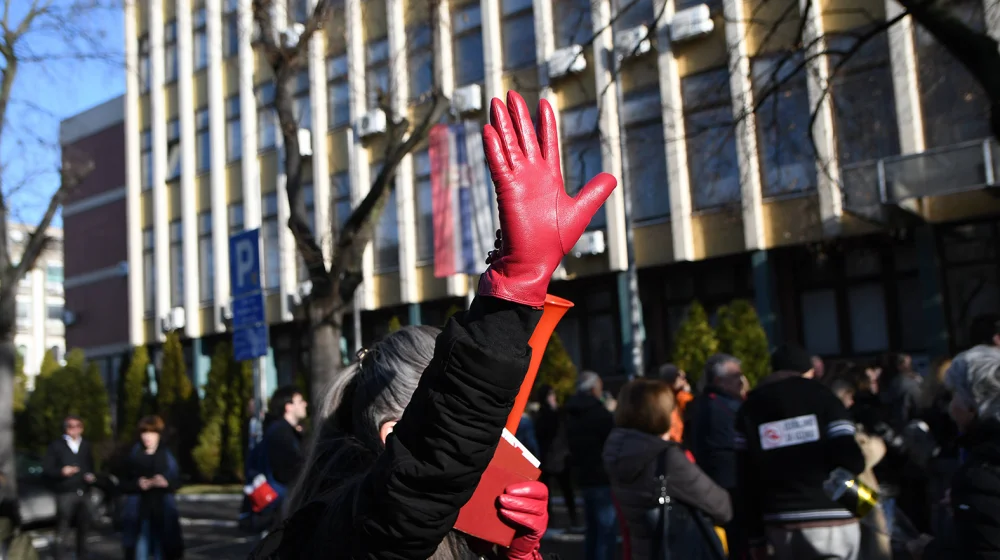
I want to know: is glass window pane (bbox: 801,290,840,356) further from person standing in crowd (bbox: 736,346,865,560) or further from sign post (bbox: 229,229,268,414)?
person standing in crowd (bbox: 736,346,865,560)

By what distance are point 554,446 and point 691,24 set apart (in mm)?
9362

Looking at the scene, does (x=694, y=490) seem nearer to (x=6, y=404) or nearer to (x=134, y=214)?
(x=6, y=404)

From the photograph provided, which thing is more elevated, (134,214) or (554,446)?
(134,214)

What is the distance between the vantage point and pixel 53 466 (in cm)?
1191

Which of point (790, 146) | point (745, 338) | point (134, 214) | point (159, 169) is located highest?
point (159, 169)

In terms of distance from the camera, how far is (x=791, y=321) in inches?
708

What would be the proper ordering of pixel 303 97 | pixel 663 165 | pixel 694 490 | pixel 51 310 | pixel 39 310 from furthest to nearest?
1. pixel 51 310
2. pixel 39 310
3. pixel 303 97
4. pixel 663 165
5. pixel 694 490

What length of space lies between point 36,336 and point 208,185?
61.3 metres

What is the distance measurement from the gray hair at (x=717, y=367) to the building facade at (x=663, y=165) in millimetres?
2236

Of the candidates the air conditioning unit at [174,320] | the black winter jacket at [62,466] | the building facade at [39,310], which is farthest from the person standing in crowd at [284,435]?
the building facade at [39,310]

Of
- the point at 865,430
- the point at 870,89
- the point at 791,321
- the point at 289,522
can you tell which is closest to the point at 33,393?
the point at 791,321

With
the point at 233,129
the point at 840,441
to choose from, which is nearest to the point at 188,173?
the point at 233,129

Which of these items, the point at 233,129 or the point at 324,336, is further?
the point at 233,129

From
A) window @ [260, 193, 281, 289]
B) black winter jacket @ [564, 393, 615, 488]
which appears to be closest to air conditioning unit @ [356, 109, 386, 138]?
window @ [260, 193, 281, 289]
